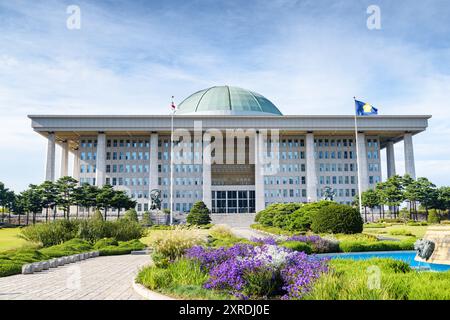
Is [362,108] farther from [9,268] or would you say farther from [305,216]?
[9,268]

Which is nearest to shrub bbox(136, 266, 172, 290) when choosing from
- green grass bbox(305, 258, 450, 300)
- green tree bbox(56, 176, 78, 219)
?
green grass bbox(305, 258, 450, 300)

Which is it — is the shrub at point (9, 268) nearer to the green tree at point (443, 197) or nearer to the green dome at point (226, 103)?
the green tree at point (443, 197)

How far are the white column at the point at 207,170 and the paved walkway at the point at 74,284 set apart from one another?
2350 inches

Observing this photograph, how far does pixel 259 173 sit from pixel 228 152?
8.34 meters

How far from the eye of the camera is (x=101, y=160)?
7719 centimetres

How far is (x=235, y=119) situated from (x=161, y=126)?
1434 centimetres

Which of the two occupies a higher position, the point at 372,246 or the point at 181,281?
the point at 181,281

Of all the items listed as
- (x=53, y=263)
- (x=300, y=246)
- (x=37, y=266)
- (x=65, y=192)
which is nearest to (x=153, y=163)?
(x=65, y=192)

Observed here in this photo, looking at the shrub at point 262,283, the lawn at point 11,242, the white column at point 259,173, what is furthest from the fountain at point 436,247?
the white column at point 259,173

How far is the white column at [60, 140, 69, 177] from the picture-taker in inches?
3177

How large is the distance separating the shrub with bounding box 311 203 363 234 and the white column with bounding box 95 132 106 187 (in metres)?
56.8

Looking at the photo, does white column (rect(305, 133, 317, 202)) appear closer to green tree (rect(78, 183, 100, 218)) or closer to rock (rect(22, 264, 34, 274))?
green tree (rect(78, 183, 100, 218))
